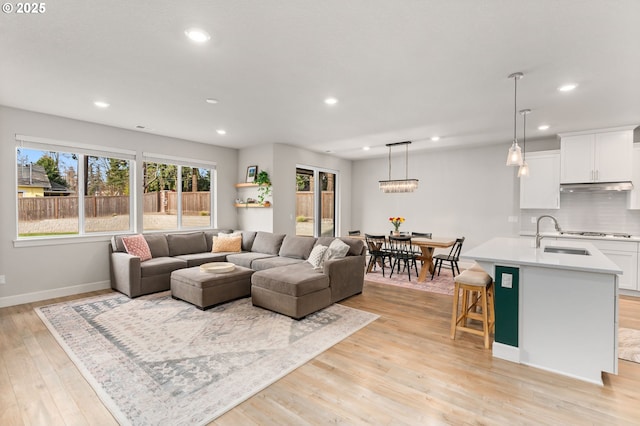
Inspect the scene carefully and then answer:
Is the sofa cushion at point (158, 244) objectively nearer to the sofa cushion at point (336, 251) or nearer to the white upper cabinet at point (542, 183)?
the sofa cushion at point (336, 251)

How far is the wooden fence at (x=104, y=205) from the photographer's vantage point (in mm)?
4469

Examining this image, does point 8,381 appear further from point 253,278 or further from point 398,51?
point 398,51

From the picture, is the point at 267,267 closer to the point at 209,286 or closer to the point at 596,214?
the point at 209,286

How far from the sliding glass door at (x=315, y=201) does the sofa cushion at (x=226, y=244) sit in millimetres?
1709

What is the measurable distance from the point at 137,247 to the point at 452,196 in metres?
6.33

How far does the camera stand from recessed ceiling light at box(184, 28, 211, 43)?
228 centimetres

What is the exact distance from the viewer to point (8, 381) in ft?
7.82

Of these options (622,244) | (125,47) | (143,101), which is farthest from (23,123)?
(622,244)

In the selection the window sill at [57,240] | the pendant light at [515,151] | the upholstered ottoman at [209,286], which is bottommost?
the upholstered ottoman at [209,286]

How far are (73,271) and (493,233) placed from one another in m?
7.61

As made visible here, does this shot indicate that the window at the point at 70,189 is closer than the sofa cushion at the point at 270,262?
Yes

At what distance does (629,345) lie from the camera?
3053 millimetres

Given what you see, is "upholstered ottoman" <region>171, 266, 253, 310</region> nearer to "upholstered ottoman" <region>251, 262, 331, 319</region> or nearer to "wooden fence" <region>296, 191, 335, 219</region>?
"upholstered ottoman" <region>251, 262, 331, 319</region>

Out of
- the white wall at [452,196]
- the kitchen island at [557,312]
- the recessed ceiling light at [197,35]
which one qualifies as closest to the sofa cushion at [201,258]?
the recessed ceiling light at [197,35]
